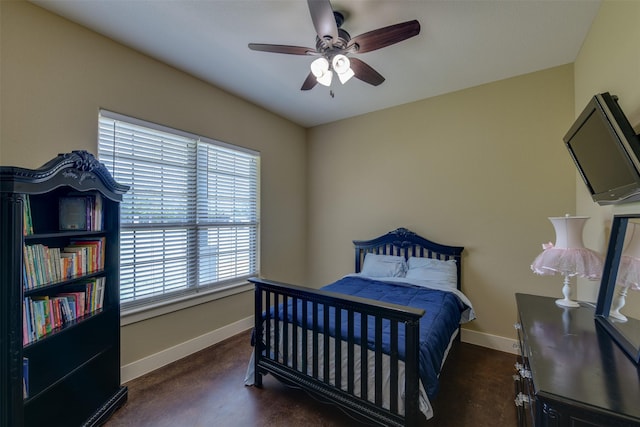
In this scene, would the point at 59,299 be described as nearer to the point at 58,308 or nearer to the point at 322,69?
the point at 58,308

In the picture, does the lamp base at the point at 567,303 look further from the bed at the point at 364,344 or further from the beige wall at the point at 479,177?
the beige wall at the point at 479,177

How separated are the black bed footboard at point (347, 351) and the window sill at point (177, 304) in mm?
962

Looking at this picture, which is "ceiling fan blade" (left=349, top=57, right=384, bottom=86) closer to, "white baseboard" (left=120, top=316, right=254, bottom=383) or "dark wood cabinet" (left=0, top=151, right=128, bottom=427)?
"dark wood cabinet" (left=0, top=151, right=128, bottom=427)

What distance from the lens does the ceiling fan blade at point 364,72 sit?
1.97 metres

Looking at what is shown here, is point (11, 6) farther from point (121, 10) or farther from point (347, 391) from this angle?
point (347, 391)

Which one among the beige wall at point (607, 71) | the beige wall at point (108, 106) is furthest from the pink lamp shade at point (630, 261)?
the beige wall at point (108, 106)

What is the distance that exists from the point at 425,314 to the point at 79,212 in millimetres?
2608

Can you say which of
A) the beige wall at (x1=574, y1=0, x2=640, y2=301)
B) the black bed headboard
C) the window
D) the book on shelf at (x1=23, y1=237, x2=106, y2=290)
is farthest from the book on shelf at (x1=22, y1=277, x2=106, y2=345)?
the beige wall at (x1=574, y1=0, x2=640, y2=301)

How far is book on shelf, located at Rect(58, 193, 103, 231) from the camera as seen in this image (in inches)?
70.1

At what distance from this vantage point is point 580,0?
175 cm

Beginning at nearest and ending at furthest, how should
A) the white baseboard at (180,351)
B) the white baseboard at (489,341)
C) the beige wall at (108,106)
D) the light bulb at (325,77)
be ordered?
the beige wall at (108,106) < the light bulb at (325,77) < the white baseboard at (180,351) < the white baseboard at (489,341)

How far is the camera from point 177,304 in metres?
2.59

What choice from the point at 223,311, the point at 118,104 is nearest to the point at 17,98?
the point at 118,104

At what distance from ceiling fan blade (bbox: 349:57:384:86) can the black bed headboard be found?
1.85 meters
